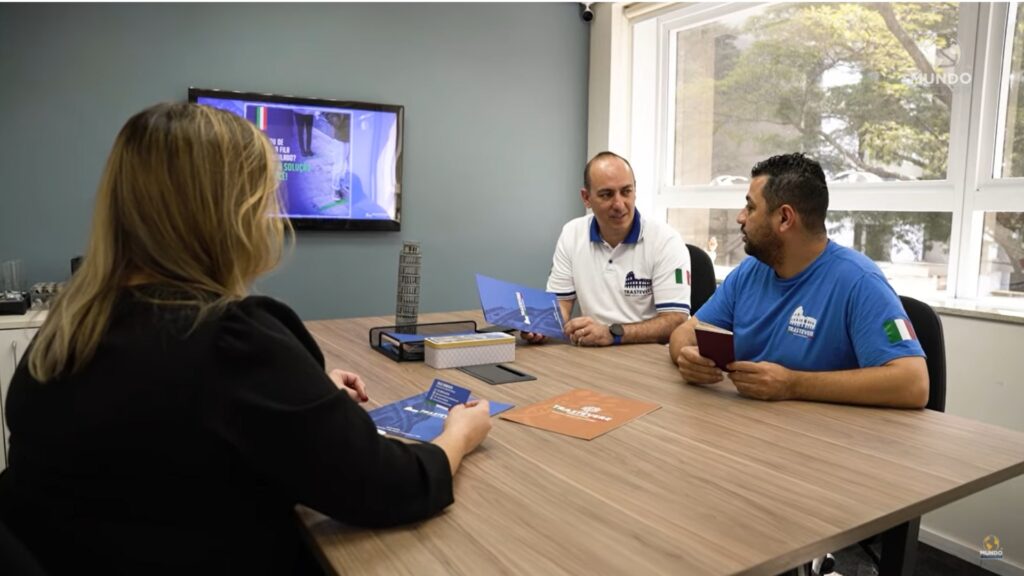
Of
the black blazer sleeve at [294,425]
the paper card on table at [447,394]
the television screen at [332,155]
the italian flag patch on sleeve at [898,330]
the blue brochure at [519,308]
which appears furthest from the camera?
the television screen at [332,155]

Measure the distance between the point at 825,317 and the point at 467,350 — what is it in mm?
963

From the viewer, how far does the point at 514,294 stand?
95.0 inches

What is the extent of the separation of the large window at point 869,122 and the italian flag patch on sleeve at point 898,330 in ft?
5.09

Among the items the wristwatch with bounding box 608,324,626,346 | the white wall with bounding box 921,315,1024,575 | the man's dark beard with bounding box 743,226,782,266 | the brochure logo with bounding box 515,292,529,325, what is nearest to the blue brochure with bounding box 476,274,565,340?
the brochure logo with bounding box 515,292,529,325

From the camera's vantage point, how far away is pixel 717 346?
1.66 metres

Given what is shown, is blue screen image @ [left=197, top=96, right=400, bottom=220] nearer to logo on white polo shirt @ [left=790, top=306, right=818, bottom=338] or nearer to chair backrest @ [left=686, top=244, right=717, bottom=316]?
chair backrest @ [left=686, top=244, right=717, bottom=316]

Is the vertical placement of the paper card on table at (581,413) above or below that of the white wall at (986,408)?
above

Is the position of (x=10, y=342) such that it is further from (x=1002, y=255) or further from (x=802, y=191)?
(x=1002, y=255)

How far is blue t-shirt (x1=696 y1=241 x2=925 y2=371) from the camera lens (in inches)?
65.8

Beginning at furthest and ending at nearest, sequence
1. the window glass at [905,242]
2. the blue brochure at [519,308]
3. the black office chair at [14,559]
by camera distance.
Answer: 1. the window glass at [905,242]
2. the blue brochure at [519,308]
3. the black office chair at [14,559]

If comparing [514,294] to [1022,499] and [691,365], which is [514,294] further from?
[1022,499]

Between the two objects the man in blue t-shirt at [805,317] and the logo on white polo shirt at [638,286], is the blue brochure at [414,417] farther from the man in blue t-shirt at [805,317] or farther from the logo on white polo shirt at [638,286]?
the logo on white polo shirt at [638,286]

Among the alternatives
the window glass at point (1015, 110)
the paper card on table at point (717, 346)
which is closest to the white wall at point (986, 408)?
the window glass at point (1015, 110)

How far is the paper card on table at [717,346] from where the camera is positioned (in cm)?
164
